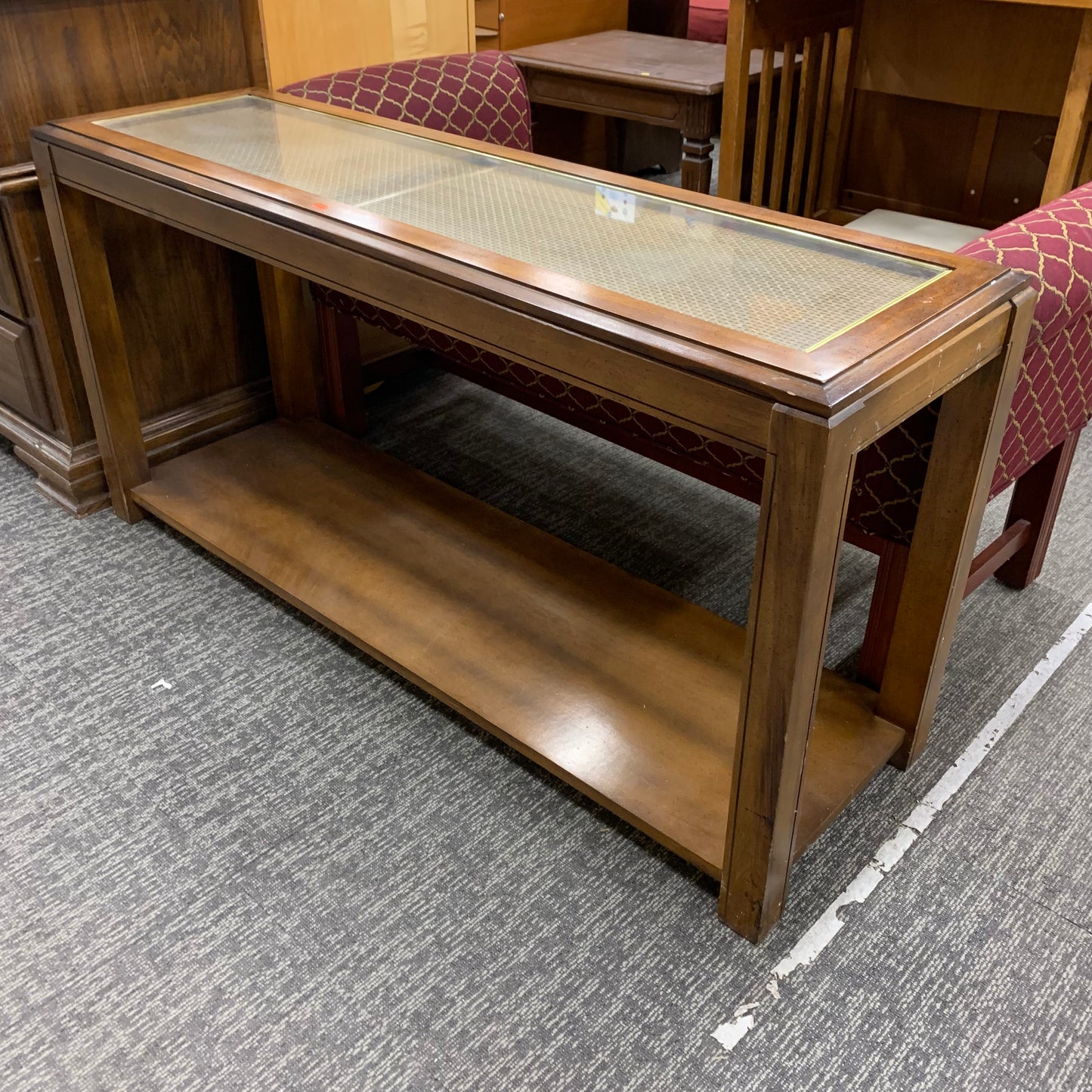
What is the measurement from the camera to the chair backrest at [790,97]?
2244mm

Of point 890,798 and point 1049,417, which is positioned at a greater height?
point 1049,417

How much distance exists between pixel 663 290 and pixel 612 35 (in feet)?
7.80

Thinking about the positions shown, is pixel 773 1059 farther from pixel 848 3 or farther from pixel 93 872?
pixel 848 3

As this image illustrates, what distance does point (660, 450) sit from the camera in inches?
64.0

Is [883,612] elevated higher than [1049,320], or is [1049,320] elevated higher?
[1049,320]

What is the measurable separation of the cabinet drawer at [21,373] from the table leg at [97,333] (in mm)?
97

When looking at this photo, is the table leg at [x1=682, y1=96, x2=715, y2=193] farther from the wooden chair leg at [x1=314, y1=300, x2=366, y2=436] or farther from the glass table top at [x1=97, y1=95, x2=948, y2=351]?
the glass table top at [x1=97, y1=95, x2=948, y2=351]

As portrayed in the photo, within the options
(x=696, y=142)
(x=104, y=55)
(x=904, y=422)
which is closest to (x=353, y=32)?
(x=104, y=55)

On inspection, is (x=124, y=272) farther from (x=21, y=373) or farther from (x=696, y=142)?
(x=696, y=142)

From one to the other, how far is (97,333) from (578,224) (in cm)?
90

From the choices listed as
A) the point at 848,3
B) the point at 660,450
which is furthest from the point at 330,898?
the point at 848,3

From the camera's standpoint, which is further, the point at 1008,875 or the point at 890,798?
the point at 890,798

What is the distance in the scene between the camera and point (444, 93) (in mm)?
1923

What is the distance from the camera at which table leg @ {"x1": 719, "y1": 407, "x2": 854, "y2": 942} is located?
2.78 feet
